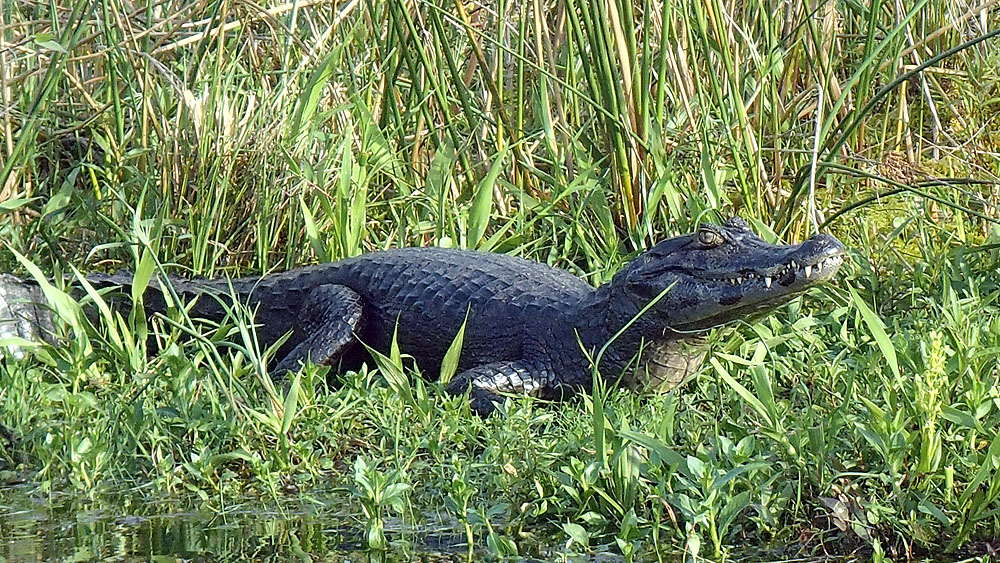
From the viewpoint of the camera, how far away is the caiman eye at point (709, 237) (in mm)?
3799

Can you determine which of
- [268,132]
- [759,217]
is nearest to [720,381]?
[759,217]

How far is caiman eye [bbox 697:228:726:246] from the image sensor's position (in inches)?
150

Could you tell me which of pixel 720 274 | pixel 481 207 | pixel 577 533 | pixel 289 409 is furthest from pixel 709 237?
pixel 577 533

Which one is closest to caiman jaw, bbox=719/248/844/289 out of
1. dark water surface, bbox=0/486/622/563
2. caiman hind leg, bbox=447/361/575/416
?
caiman hind leg, bbox=447/361/575/416

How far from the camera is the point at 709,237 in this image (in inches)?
150

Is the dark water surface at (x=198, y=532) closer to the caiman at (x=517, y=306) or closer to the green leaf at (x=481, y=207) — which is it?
the caiman at (x=517, y=306)

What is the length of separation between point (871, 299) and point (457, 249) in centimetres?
143

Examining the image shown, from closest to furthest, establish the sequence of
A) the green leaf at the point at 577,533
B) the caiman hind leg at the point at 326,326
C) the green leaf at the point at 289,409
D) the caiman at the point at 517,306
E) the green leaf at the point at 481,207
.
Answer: the green leaf at the point at 577,533 < the green leaf at the point at 289,409 < the caiman at the point at 517,306 < the caiman hind leg at the point at 326,326 < the green leaf at the point at 481,207

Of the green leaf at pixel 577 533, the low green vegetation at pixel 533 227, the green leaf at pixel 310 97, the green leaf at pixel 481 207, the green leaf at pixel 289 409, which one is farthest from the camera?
the green leaf at pixel 310 97

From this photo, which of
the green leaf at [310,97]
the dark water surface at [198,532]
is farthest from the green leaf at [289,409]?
the green leaf at [310,97]

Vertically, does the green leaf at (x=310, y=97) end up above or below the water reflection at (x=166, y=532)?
above

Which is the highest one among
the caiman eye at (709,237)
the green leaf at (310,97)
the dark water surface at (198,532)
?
the green leaf at (310,97)

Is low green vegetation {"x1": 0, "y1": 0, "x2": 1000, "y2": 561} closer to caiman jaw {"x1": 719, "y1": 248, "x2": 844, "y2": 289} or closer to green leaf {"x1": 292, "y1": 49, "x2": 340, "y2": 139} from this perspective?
green leaf {"x1": 292, "y1": 49, "x2": 340, "y2": 139}

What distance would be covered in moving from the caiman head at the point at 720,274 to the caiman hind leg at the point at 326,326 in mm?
983
